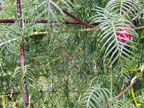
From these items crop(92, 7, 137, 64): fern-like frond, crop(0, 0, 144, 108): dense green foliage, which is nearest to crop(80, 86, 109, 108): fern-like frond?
crop(0, 0, 144, 108): dense green foliage

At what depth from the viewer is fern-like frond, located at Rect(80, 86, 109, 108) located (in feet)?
2.22

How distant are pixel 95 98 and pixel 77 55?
163 mm

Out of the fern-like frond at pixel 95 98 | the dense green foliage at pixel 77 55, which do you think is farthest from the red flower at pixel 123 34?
the fern-like frond at pixel 95 98

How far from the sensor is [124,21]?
605mm

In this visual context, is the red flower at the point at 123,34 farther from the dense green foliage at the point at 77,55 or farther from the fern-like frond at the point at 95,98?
the fern-like frond at the point at 95,98

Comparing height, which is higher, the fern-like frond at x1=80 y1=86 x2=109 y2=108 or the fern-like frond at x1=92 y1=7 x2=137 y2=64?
the fern-like frond at x1=92 y1=7 x2=137 y2=64

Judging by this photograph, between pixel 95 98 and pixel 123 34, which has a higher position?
pixel 123 34

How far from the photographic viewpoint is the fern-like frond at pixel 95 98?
68 centimetres

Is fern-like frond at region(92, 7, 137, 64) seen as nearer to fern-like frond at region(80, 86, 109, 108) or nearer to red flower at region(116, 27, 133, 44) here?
red flower at region(116, 27, 133, 44)

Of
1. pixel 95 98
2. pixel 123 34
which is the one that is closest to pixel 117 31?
pixel 123 34

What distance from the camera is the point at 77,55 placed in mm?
824

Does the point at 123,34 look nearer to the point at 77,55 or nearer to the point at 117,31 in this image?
the point at 117,31

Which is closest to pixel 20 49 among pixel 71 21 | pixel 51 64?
pixel 71 21

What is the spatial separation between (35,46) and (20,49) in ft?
0.70
